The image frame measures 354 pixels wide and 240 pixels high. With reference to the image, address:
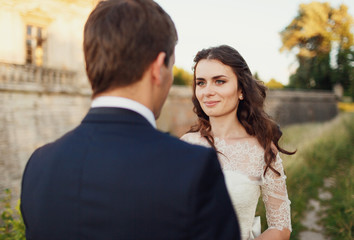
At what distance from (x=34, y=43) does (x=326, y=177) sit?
11.3 metres

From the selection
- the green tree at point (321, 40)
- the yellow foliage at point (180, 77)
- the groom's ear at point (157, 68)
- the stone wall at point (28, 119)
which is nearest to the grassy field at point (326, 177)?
the groom's ear at point (157, 68)

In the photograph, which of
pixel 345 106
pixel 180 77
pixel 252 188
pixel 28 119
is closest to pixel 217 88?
pixel 252 188

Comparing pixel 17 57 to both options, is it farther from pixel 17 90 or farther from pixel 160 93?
pixel 160 93

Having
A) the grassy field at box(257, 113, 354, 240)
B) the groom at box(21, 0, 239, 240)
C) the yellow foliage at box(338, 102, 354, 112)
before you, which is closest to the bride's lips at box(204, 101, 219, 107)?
the groom at box(21, 0, 239, 240)

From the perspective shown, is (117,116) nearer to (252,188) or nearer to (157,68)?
(157,68)

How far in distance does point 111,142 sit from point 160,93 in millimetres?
244

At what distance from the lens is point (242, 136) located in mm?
2131

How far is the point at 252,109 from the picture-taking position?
2195mm

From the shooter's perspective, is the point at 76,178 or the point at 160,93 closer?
the point at 76,178

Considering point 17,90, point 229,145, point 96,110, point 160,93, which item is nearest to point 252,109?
point 229,145

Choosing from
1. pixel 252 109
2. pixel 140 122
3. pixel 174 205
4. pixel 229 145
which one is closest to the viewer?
pixel 174 205

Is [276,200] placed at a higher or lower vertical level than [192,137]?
lower

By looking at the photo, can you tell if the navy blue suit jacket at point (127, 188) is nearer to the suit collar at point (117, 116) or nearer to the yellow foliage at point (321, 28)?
the suit collar at point (117, 116)

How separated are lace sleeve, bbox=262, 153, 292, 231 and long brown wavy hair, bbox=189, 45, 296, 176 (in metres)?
0.18
